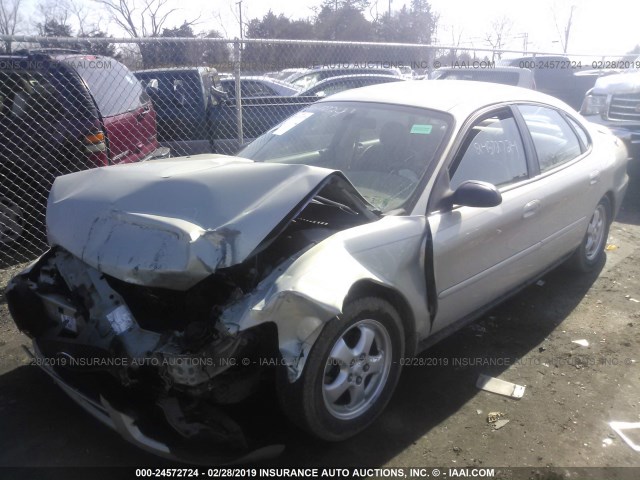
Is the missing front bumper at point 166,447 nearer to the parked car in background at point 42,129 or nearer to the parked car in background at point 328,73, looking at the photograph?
the parked car in background at point 42,129

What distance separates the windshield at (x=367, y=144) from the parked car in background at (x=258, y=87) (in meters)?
5.36

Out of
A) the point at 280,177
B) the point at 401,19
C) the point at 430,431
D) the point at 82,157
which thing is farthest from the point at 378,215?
the point at 401,19

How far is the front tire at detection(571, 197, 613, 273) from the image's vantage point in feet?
15.5

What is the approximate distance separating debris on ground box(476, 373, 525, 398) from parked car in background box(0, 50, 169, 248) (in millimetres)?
4138

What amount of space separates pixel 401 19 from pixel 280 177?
43023mm

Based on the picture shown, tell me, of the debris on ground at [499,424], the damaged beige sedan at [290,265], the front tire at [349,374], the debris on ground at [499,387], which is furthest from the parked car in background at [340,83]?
the debris on ground at [499,424]

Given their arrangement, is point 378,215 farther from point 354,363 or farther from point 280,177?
point 354,363

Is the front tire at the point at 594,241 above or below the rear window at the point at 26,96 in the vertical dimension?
below

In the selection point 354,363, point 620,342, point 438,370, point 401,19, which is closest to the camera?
point 354,363

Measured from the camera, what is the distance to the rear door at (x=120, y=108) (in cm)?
556

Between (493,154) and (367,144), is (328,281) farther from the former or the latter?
(493,154)

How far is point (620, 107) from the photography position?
853 cm

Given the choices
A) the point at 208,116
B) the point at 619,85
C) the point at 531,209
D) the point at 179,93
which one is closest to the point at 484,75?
the point at 619,85

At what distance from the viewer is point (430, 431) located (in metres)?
2.89
